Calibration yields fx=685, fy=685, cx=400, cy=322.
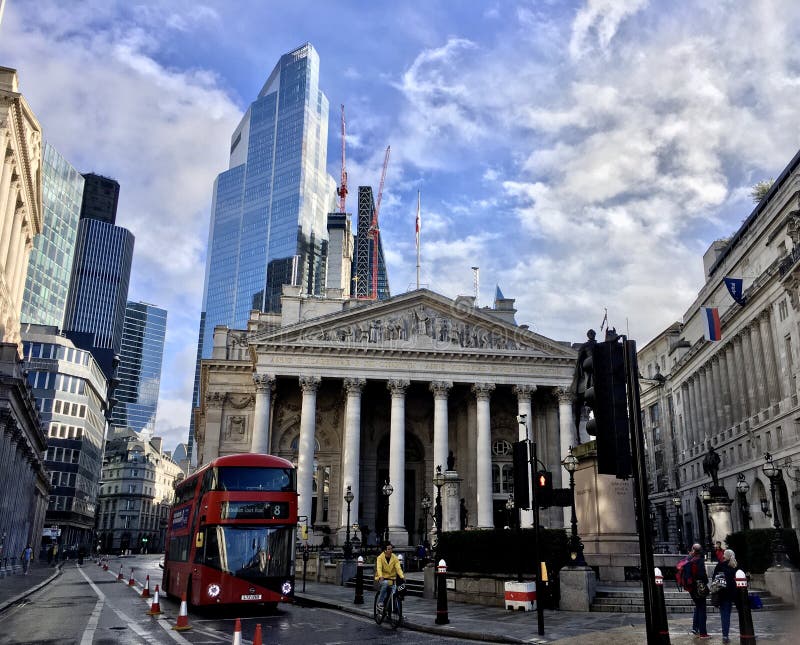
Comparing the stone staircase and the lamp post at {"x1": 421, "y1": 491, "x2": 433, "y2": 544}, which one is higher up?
the lamp post at {"x1": 421, "y1": 491, "x2": 433, "y2": 544}

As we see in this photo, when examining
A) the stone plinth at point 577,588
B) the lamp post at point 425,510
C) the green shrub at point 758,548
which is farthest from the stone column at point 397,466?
the stone plinth at point 577,588

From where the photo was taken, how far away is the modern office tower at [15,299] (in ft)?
119

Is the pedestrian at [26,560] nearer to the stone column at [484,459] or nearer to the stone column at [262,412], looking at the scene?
the stone column at [262,412]

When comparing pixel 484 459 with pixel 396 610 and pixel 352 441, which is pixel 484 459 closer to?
pixel 352 441

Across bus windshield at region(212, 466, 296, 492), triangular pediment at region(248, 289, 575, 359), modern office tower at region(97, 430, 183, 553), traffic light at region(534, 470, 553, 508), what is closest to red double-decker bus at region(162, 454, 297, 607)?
bus windshield at region(212, 466, 296, 492)

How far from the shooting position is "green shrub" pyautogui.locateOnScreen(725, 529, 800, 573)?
68.1 feet

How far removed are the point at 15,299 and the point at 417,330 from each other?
1473 inches

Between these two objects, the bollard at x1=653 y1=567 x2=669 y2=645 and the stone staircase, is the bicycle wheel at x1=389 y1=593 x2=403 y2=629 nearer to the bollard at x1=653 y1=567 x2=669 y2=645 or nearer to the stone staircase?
the stone staircase

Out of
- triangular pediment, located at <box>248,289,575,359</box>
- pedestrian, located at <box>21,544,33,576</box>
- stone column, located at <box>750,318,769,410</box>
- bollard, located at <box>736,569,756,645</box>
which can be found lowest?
pedestrian, located at <box>21,544,33,576</box>

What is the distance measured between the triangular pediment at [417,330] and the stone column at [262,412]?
2.72 meters

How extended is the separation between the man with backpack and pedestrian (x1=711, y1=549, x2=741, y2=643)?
0.28 m

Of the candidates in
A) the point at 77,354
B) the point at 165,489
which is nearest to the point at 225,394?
the point at 77,354

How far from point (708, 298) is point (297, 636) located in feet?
183

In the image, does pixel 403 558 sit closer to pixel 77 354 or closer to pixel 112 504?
pixel 77 354
